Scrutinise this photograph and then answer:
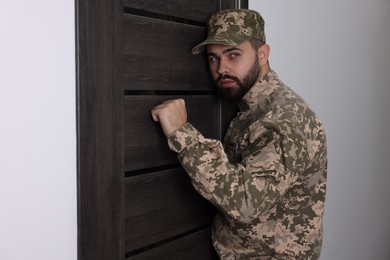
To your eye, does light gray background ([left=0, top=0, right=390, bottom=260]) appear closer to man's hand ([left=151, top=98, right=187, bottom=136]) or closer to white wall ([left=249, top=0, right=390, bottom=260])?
white wall ([left=249, top=0, right=390, bottom=260])

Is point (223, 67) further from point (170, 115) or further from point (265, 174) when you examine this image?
point (265, 174)

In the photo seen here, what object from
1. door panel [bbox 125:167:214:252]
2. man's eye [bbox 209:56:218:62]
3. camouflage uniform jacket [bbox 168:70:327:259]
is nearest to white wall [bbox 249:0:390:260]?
man's eye [bbox 209:56:218:62]

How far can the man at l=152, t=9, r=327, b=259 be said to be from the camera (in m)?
1.68
